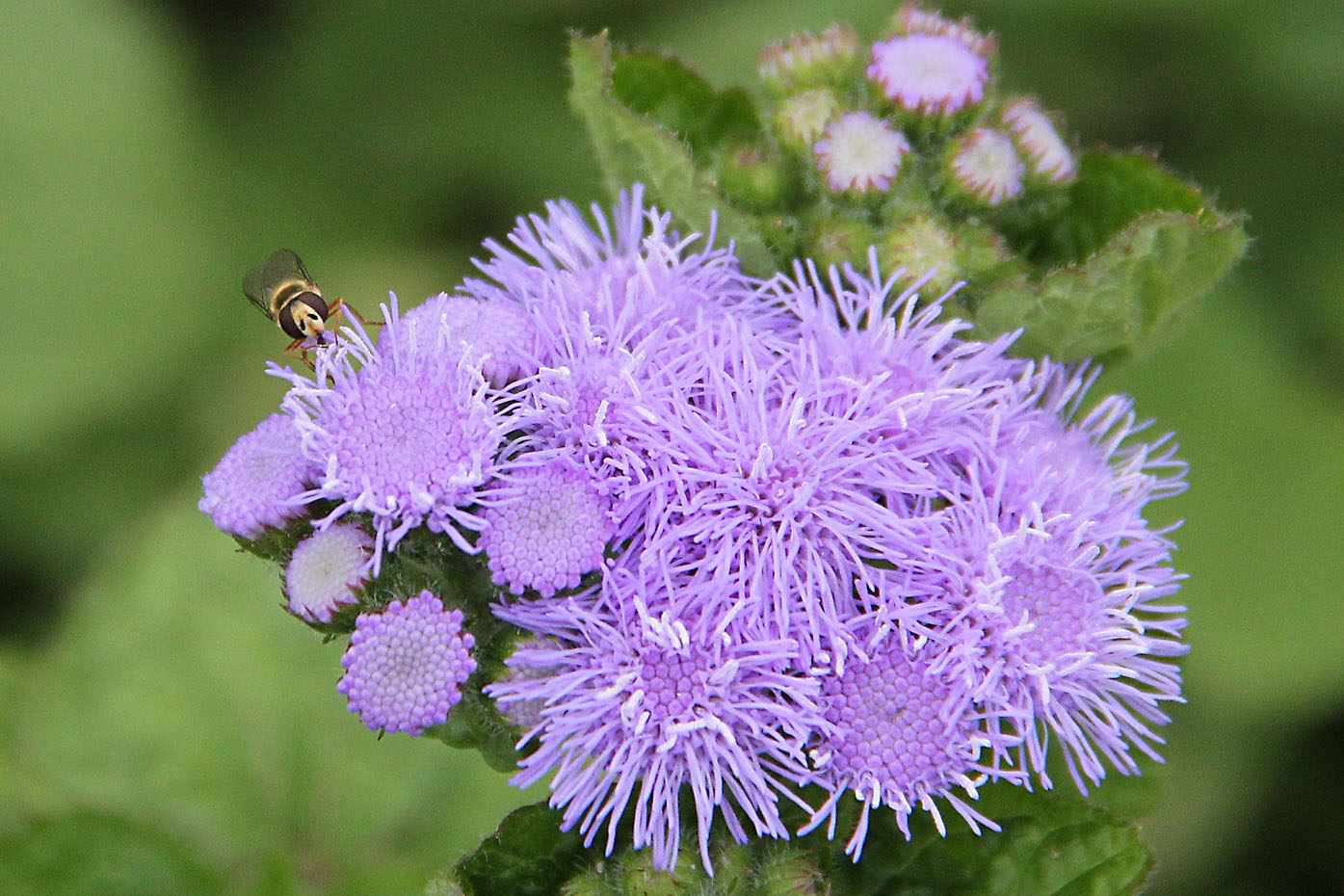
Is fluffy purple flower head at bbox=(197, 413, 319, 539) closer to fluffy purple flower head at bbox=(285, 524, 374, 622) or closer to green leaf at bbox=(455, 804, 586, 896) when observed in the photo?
fluffy purple flower head at bbox=(285, 524, 374, 622)

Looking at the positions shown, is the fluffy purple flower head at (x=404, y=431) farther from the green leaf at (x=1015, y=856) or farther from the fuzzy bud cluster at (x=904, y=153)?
the green leaf at (x=1015, y=856)

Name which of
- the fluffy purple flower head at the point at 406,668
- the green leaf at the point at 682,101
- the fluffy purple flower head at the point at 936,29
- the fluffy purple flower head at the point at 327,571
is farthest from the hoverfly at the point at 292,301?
the fluffy purple flower head at the point at 936,29

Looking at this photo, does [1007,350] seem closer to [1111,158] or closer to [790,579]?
[1111,158]

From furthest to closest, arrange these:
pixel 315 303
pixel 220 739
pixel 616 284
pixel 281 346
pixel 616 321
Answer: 1. pixel 281 346
2. pixel 220 739
3. pixel 315 303
4. pixel 616 284
5. pixel 616 321

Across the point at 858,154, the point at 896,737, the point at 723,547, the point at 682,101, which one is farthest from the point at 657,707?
the point at 682,101

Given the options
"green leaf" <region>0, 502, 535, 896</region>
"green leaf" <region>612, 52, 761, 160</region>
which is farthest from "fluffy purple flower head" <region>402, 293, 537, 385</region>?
"green leaf" <region>0, 502, 535, 896</region>

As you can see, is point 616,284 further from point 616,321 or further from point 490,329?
point 490,329
